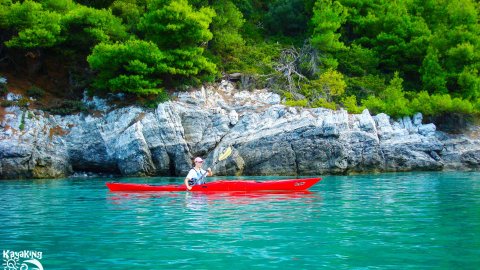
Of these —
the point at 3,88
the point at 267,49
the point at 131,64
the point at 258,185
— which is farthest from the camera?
the point at 267,49

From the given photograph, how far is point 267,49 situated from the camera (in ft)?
104

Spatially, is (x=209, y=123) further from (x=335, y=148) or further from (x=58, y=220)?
(x=58, y=220)

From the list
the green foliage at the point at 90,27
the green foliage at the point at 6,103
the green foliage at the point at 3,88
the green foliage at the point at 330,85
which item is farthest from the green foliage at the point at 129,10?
the green foliage at the point at 330,85

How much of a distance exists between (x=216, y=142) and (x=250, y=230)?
1532 cm

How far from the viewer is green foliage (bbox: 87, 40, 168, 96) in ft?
80.1

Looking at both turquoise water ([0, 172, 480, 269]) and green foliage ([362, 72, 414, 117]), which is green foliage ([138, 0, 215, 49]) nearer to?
green foliage ([362, 72, 414, 117])

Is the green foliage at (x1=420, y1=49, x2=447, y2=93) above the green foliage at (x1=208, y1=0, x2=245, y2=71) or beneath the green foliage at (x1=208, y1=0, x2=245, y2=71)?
beneath

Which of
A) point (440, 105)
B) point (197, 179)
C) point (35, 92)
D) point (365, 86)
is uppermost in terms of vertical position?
point (365, 86)

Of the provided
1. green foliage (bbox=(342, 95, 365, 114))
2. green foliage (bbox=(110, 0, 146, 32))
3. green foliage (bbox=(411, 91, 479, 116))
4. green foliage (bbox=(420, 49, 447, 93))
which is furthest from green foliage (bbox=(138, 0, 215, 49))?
green foliage (bbox=(420, 49, 447, 93))

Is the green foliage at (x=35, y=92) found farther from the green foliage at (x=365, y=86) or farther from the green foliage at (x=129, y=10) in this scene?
the green foliage at (x=365, y=86)

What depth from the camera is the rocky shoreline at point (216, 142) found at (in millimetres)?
23156

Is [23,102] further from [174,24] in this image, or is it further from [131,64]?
[174,24]

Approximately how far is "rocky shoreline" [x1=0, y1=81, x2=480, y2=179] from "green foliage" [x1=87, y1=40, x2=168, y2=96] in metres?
1.09

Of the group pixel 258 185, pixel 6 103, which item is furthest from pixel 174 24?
pixel 258 185
